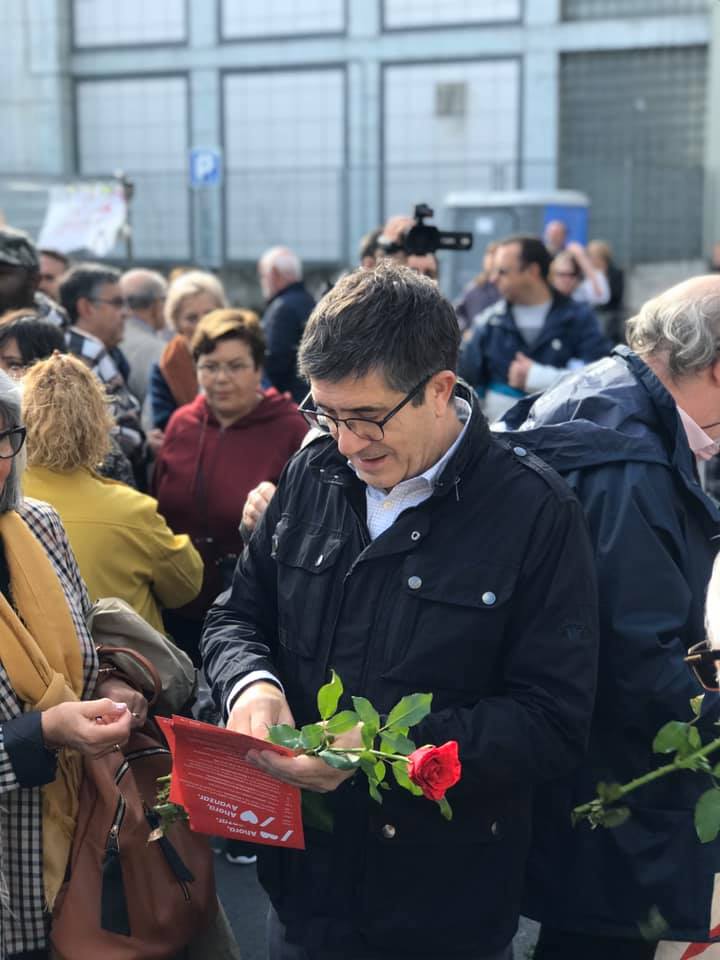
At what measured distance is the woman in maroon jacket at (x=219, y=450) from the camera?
4.08 m

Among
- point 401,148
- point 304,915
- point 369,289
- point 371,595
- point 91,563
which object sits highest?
point 401,148

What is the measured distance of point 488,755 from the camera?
2010 mm

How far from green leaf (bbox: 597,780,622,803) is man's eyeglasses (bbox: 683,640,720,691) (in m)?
0.49

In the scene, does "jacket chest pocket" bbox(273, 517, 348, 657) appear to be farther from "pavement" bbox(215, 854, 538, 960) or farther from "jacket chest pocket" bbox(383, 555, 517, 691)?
"pavement" bbox(215, 854, 538, 960)

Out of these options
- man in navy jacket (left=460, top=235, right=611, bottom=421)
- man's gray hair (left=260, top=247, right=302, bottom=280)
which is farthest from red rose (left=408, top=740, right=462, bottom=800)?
man's gray hair (left=260, top=247, right=302, bottom=280)

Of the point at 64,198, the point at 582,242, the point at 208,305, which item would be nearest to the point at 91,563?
the point at 208,305

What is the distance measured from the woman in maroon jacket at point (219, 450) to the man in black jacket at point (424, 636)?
5.98 feet

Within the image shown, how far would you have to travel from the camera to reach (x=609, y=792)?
7.60ft

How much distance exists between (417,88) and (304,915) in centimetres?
1593

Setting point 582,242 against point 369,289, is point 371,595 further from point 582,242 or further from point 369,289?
point 582,242

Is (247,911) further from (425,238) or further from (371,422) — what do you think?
(425,238)

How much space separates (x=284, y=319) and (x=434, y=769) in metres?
5.36

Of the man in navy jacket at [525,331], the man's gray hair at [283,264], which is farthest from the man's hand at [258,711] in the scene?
the man's gray hair at [283,264]

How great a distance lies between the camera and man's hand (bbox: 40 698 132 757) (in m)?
2.24
